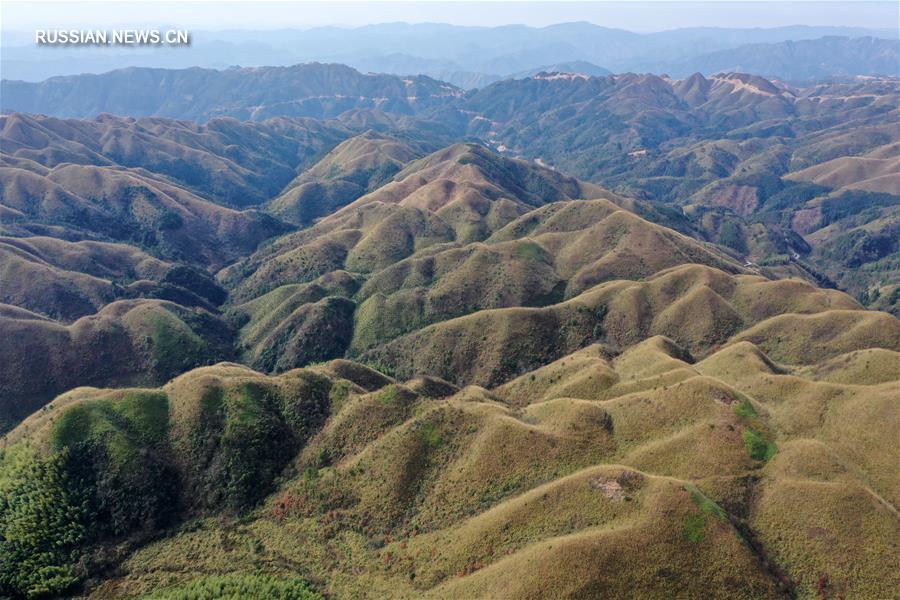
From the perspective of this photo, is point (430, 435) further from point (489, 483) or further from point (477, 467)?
point (489, 483)

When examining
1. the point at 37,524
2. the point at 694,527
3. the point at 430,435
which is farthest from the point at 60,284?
the point at 694,527

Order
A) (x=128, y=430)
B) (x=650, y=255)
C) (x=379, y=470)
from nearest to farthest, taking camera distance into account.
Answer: (x=379, y=470), (x=128, y=430), (x=650, y=255)

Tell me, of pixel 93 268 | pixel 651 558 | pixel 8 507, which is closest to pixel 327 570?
pixel 651 558

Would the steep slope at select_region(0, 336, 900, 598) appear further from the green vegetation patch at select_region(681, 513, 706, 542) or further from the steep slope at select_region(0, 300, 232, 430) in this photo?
the steep slope at select_region(0, 300, 232, 430)

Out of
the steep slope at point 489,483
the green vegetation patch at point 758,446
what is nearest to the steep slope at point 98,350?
the steep slope at point 489,483

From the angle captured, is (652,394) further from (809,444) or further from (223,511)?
(223,511)

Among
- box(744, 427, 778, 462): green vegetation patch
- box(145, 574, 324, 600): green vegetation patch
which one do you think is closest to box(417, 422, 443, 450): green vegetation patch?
box(145, 574, 324, 600): green vegetation patch

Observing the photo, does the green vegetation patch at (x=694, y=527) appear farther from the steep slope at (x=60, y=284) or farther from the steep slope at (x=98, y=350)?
the steep slope at (x=60, y=284)
